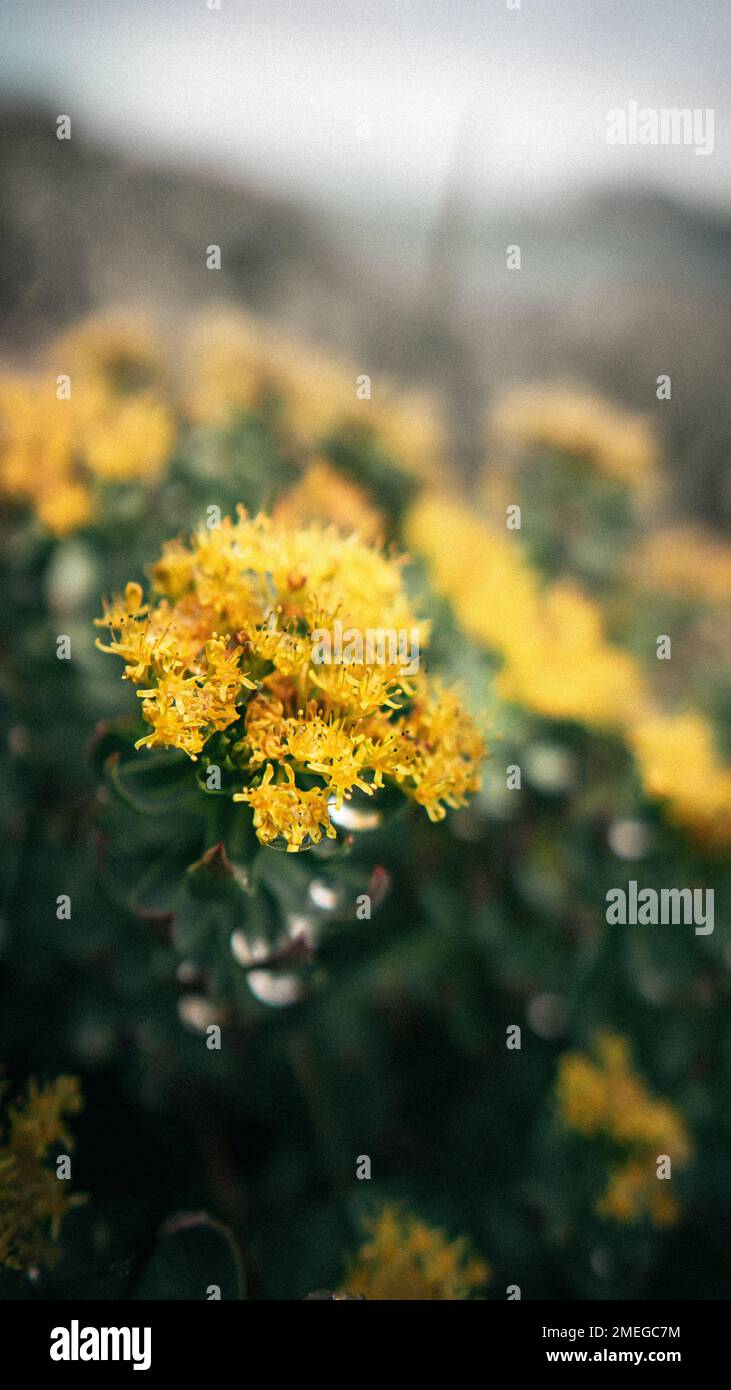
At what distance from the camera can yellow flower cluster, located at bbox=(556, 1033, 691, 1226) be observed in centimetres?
135

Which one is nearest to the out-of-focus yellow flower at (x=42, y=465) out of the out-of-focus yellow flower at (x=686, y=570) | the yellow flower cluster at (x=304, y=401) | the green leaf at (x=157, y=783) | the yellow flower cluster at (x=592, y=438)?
the yellow flower cluster at (x=304, y=401)

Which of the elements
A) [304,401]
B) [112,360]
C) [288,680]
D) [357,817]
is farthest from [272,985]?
[112,360]

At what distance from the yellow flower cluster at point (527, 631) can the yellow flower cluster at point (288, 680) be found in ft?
1.97

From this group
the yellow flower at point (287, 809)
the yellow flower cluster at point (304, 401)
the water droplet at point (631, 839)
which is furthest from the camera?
the yellow flower cluster at point (304, 401)

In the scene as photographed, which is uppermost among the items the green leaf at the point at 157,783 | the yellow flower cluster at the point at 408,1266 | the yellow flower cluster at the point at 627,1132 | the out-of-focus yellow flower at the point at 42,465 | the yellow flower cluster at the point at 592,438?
the yellow flower cluster at the point at 592,438

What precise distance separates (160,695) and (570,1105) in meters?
1.04

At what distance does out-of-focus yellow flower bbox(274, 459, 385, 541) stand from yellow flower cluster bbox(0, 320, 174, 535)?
284 millimetres

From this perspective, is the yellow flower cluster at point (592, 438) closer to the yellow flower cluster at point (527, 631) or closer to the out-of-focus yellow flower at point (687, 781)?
the yellow flower cluster at point (527, 631)

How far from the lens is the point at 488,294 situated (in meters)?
5.36

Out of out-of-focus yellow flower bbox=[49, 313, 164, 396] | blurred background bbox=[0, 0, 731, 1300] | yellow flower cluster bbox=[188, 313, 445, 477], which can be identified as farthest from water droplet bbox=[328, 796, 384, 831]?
out-of-focus yellow flower bbox=[49, 313, 164, 396]

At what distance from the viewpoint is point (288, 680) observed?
879mm

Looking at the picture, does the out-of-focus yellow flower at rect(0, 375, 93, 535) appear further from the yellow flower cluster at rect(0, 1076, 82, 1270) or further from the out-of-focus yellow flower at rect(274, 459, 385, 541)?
the yellow flower cluster at rect(0, 1076, 82, 1270)

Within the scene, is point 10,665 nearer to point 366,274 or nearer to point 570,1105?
point 570,1105

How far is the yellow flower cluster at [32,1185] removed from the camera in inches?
38.6
